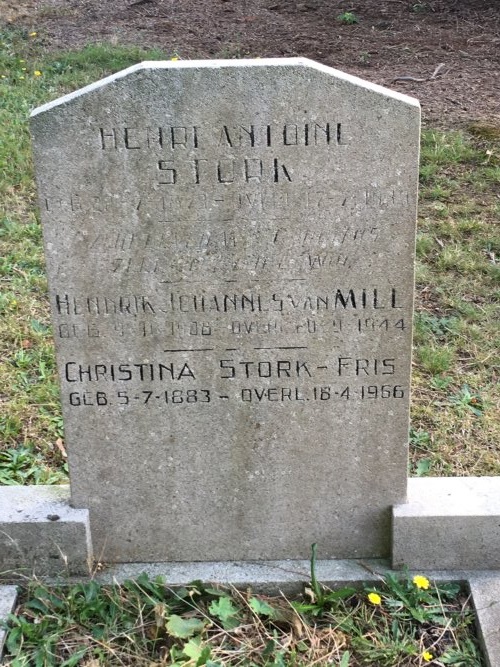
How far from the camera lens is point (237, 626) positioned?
272cm

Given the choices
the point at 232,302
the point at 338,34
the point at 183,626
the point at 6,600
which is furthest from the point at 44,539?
the point at 338,34

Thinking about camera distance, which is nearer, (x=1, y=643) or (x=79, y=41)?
(x=1, y=643)

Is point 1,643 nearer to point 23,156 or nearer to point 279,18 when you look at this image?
point 23,156

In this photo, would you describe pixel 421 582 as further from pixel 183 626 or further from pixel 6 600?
pixel 6 600

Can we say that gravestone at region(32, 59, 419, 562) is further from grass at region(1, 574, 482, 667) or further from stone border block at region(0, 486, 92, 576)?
grass at region(1, 574, 482, 667)

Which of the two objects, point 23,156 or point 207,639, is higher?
point 23,156

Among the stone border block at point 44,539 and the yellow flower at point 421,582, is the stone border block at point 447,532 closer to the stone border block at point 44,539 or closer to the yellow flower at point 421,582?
the yellow flower at point 421,582

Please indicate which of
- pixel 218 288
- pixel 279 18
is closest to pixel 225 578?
pixel 218 288

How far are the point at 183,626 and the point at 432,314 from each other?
277 centimetres

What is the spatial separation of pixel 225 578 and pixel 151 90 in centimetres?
167

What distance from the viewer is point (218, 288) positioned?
271 cm

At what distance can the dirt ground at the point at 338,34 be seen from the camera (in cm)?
822

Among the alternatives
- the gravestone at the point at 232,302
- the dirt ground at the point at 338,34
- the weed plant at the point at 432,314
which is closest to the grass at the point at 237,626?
the gravestone at the point at 232,302

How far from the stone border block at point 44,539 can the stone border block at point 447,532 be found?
1105 millimetres
